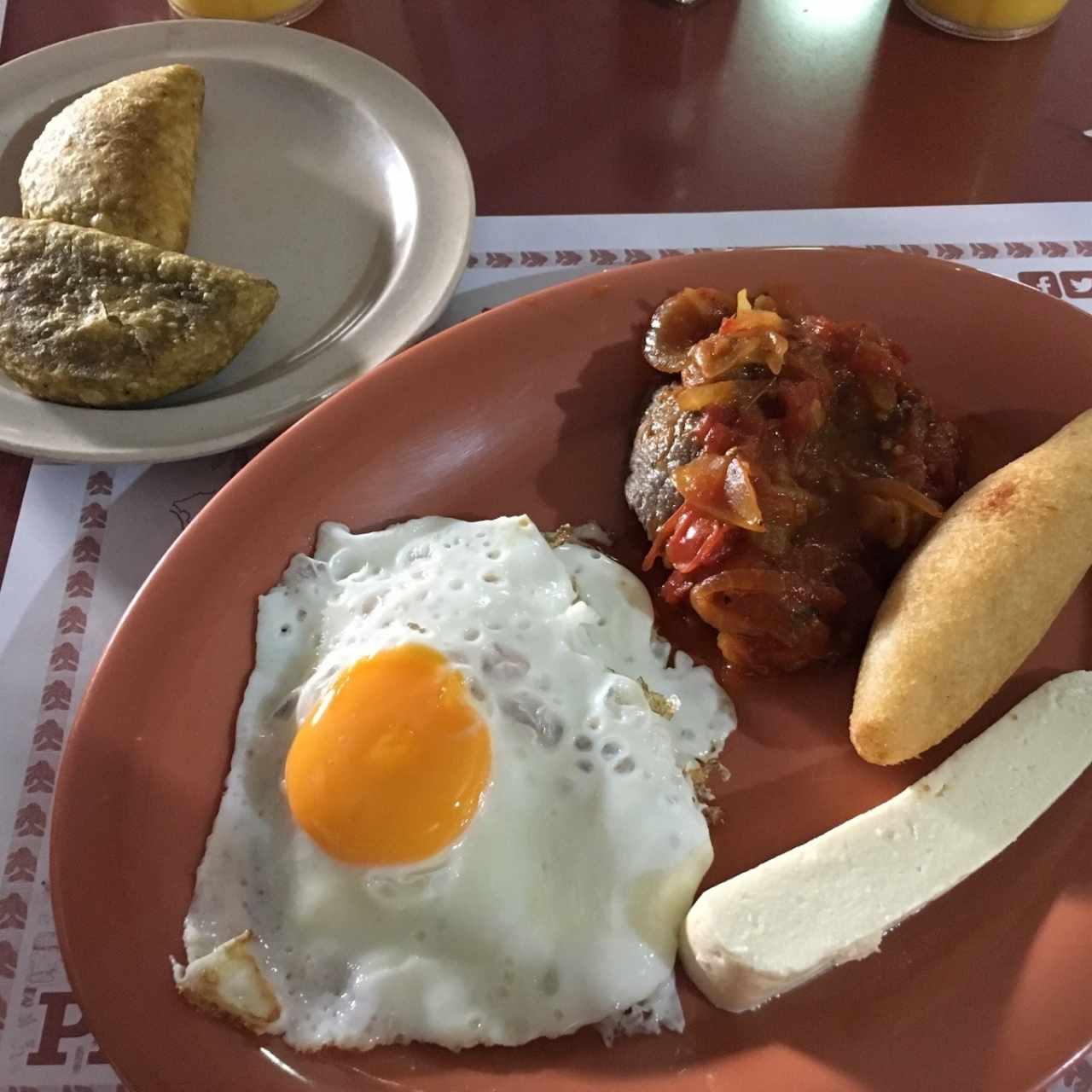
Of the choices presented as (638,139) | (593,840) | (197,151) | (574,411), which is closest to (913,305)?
(574,411)

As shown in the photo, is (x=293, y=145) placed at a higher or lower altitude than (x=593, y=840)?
higher

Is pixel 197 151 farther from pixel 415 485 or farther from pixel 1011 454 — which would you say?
pixel 1011 454

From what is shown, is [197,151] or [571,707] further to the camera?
[197,151]

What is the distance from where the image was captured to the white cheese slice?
1.19 metres

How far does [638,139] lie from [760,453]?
1.16 metres

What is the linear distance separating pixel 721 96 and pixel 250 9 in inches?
47.6

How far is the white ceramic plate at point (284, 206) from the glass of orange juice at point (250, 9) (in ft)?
0.61

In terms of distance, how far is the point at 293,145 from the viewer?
2191mm

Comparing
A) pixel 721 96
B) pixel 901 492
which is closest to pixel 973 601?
pixel 901 492

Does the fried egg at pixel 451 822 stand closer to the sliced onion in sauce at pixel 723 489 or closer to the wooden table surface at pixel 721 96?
the sliced onion in sauce at pixel 723 489

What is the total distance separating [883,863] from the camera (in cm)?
126

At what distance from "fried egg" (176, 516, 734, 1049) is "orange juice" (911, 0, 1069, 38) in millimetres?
1902

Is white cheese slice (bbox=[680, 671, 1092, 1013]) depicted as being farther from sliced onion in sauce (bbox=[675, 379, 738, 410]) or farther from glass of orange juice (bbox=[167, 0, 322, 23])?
glass of orange juice (bbox=[167, 0, 322, 23])

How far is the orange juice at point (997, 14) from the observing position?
92.0 inches
